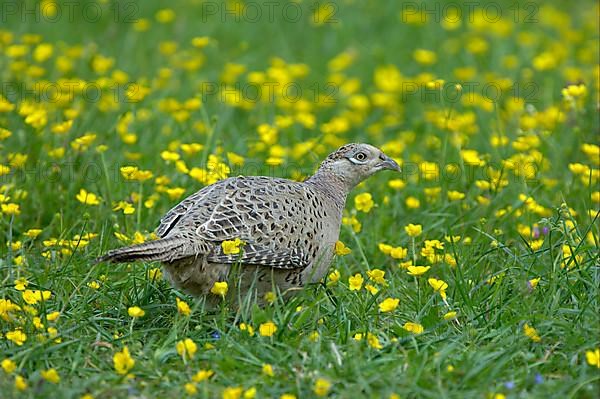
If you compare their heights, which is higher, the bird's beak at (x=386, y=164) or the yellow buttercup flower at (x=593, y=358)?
the bird's beak at (x=386, y=164)

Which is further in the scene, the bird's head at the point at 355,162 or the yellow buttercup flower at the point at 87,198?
the yellow buttercup flower at the point at 87,198

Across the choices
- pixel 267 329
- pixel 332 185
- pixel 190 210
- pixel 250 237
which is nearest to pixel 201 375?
pixel 267 329

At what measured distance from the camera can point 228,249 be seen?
196 inches

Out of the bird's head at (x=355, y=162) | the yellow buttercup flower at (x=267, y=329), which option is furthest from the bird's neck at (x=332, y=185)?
the yellow buttercup flower at (x=267, y=329)

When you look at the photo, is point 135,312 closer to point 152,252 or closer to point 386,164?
point 152,252

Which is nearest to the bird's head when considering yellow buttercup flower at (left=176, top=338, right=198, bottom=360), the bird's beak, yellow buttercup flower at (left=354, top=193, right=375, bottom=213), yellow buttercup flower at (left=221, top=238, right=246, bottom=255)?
the bird's beak

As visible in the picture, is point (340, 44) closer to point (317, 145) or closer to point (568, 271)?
point (317, 145)

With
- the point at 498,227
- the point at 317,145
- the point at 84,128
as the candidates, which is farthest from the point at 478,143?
the point at 84,128

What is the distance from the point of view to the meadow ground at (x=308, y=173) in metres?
4.68

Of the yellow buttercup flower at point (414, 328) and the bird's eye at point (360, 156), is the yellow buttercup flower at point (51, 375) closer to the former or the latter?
the yellow buttercup flower at point (414, 328)

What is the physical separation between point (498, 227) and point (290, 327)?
216cm

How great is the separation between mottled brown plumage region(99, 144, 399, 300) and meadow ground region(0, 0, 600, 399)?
6.3 inches

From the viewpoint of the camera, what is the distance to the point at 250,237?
522 cm

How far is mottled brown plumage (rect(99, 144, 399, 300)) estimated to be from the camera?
5.04 metres
